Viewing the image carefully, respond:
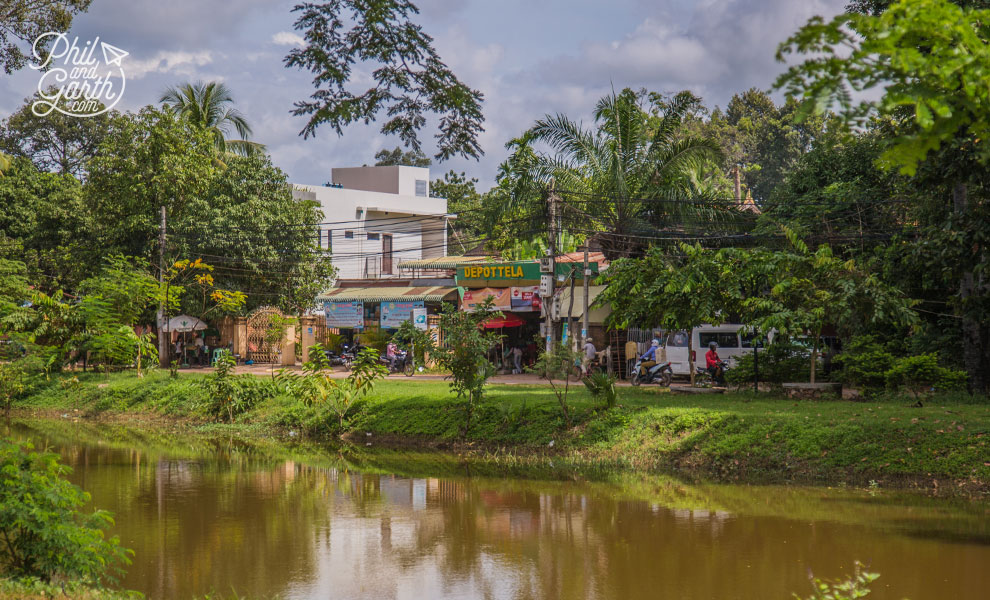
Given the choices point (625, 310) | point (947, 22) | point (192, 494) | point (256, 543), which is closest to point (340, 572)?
point (256, 543)

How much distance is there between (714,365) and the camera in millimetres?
22781

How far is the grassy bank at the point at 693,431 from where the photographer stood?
13.6m

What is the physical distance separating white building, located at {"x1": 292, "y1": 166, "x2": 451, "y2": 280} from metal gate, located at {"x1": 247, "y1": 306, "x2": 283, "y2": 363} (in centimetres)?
462

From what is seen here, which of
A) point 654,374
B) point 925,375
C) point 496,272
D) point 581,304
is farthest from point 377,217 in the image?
point 925,375

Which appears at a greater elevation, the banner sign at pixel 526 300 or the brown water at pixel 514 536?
the banner sign at pixel 526 300

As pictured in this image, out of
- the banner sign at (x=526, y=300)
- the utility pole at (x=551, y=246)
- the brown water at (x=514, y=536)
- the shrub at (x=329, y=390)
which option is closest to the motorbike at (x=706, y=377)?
the utility pole at (x=551, y=246)

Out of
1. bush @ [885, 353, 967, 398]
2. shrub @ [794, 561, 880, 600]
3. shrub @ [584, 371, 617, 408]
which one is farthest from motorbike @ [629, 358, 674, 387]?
shrub @ [794, 561, 880, 600]

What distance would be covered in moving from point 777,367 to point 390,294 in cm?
1883

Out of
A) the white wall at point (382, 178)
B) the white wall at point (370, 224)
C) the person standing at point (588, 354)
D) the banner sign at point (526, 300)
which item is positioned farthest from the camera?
the white wall at point (382, 178)

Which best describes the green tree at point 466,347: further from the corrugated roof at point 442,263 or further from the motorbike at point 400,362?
the corrugated roof at point 442,263

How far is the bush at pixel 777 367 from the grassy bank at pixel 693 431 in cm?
79

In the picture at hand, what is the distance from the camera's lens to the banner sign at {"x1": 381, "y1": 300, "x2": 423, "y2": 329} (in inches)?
1345

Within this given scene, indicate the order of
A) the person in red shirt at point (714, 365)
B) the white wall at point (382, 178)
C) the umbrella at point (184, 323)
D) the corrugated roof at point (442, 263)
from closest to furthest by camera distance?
the person in red shirt at point (714, 365) < the umbrella at point (184, 323) < the corrugated roof at point (442, 263) < the white wall at point (382, 178)

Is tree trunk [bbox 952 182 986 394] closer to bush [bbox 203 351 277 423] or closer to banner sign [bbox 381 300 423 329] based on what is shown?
bush [bbox 203 351 277 423]
